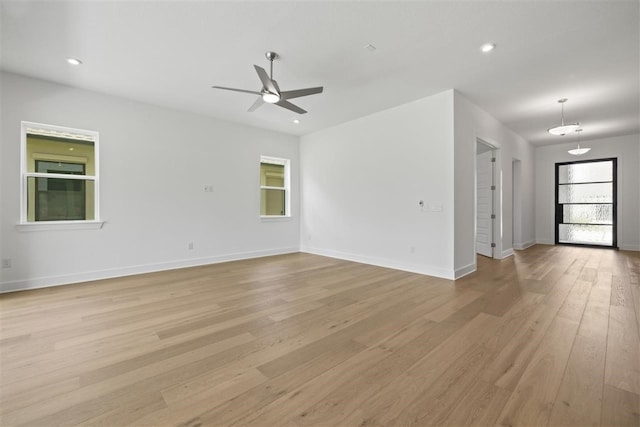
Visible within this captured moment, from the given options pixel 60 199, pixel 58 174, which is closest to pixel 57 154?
pixel 58 174

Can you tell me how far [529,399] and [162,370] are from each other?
7.48ft

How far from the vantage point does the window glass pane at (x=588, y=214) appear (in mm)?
7184

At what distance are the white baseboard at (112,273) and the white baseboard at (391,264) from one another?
5.06 feet

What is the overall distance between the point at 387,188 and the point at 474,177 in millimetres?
1462

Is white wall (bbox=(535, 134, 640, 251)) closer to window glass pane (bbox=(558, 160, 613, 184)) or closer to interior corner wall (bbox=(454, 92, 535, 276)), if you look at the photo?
window glass pane (bbox=(558, 160, 613, 184))

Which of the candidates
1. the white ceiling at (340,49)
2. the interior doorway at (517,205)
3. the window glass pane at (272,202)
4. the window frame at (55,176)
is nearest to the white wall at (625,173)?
the interior doorway at (517,205)

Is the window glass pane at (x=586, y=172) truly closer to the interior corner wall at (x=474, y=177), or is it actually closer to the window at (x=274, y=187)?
the interior corner wall at (x=474, y=177)

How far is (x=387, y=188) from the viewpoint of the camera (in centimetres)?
507

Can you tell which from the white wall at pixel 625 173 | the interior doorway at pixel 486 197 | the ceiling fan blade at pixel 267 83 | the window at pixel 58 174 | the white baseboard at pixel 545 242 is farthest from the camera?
the white baseboard at pixel 545 242

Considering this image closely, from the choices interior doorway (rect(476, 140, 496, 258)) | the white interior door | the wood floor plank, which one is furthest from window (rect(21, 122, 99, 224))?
the white interior door

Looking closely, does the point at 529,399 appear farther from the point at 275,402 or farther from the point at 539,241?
the point at 539,241

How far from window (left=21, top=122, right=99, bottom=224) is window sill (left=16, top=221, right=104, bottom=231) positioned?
73 mm

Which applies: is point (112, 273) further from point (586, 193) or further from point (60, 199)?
point (586, 193)

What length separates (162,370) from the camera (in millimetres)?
1843
